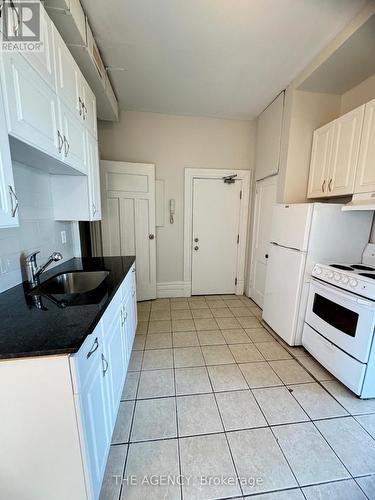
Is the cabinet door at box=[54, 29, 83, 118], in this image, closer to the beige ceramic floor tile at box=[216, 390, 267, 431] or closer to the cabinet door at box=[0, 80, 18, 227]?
the cabinet door at box=[0, 80, 18, 227]

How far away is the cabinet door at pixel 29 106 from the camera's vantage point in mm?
887

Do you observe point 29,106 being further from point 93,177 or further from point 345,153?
point 345,153

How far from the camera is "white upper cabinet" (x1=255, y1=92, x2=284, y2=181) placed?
261 centimetres

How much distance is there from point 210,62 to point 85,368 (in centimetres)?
268

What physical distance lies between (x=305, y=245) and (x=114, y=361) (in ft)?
6.21

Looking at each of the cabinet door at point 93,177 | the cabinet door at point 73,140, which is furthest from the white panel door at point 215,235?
the cabinet door at point 73,140

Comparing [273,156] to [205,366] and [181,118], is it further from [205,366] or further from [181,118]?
[205,366]

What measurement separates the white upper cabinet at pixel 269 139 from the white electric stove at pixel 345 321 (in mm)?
1505

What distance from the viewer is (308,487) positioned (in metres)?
1.10

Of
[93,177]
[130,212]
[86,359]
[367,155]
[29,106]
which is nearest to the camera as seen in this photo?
[86,359]

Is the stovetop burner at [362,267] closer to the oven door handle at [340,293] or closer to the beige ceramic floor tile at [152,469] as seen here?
the oven door handle at [340,293]

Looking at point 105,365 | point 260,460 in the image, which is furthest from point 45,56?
point 260,460

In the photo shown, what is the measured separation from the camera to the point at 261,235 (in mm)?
3156

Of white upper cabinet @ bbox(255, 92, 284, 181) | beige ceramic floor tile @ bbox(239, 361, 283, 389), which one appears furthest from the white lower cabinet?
white upper cabinet @ bbox(255, 92, 284, 181)
